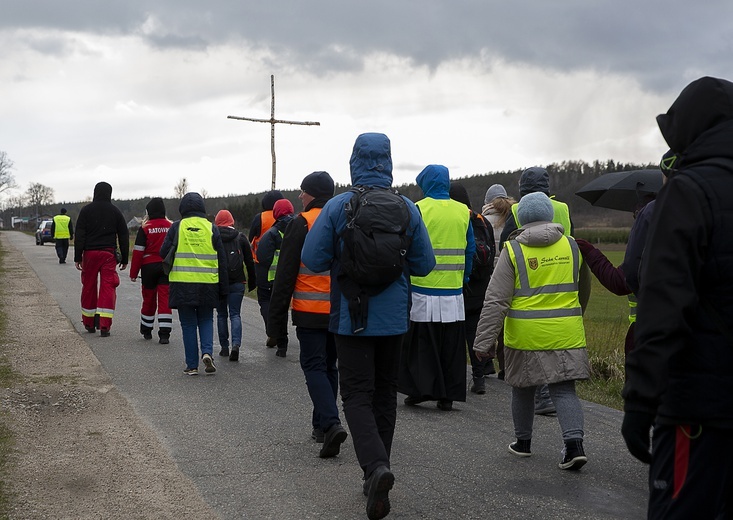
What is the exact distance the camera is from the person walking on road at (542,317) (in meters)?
5.90

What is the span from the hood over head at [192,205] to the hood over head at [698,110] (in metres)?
7.35

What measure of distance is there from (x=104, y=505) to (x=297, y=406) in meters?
2.94

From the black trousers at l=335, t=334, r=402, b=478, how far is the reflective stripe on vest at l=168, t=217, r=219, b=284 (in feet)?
15.4

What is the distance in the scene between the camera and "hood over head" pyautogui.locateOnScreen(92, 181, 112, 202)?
1309 centimetres

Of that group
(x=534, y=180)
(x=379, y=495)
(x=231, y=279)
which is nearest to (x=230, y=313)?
(x=231, y=279)

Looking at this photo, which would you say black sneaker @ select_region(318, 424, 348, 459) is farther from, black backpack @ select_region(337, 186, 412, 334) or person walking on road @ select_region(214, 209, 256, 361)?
person walking on road @ select_region(214, 209, 256, 361)

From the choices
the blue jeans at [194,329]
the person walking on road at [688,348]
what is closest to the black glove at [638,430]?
the person walking on road at [688,348]

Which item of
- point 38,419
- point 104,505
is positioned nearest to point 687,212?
point 104,505

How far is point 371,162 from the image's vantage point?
17.2 feet

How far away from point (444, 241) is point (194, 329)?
129 inches

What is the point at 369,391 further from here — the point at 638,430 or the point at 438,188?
the point at 438,188

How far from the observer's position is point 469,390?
29.0 feet

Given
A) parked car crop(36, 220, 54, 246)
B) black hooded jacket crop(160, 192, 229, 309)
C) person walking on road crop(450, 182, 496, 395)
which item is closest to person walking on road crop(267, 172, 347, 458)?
person walking on road crop(450, 182, 496, 395)

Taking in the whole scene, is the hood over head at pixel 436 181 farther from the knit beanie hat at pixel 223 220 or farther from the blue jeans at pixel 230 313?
the blue jeans at pixel 230 313
